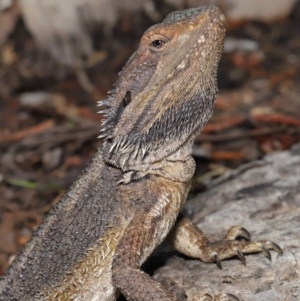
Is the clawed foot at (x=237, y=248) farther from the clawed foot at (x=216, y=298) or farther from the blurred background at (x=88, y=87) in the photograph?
the blurred background at (x=88, y=87)

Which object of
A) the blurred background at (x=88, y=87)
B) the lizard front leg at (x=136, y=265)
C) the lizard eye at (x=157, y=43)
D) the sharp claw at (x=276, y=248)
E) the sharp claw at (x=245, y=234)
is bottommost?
the blurred background at (x=88, y=87)

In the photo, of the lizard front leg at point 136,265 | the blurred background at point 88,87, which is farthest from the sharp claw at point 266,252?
the blurred background at point 88,87

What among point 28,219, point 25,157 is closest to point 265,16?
point 25,157

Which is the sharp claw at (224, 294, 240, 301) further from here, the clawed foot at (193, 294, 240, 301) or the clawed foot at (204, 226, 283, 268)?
the clawed foot at (204, 226, 283, 268)

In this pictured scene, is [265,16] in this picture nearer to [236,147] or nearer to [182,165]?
[236,147]

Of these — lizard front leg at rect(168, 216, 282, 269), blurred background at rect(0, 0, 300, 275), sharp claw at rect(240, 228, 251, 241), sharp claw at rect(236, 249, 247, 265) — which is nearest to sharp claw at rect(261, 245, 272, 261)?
lizard front leg at rect(168, 216, 282, 269)

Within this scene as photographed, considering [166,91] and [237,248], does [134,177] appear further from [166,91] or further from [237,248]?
[237,248]

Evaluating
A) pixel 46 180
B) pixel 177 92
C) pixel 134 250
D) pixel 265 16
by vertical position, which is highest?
pixel 177 92
